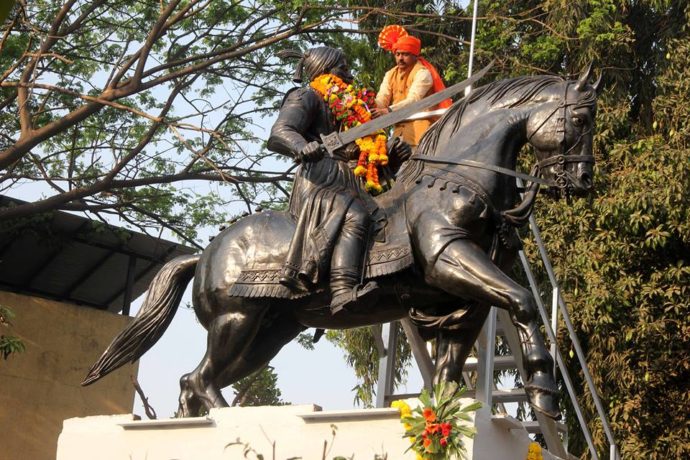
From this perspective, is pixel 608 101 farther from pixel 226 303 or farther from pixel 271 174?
pixel 226 303

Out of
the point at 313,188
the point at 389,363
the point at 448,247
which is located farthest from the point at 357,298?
the point at 389,363

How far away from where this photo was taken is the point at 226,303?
726 cm

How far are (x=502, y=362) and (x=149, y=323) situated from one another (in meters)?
3.19

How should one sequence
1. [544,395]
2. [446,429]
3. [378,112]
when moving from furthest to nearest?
[378,112]
[544,395]
[446,429]

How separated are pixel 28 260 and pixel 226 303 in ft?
30.1

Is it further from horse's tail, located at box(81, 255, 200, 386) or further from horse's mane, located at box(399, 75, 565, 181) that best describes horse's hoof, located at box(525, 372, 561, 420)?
horse's tail, located at box(81, 255, 200, 386)

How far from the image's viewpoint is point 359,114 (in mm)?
7453

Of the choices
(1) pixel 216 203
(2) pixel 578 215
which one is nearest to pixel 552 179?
(2) pixel 578 215

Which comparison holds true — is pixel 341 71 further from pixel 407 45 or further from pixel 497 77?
pixel 497 77

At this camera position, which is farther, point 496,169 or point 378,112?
point 378,112

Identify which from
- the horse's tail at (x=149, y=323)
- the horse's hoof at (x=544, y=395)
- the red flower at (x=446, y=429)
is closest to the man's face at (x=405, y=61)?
the horse's tail at (x=149, y=323)

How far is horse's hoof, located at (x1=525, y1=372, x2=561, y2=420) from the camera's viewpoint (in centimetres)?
612

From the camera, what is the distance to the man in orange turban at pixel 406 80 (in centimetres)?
843

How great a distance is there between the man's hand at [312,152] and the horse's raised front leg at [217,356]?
3.03 feet
